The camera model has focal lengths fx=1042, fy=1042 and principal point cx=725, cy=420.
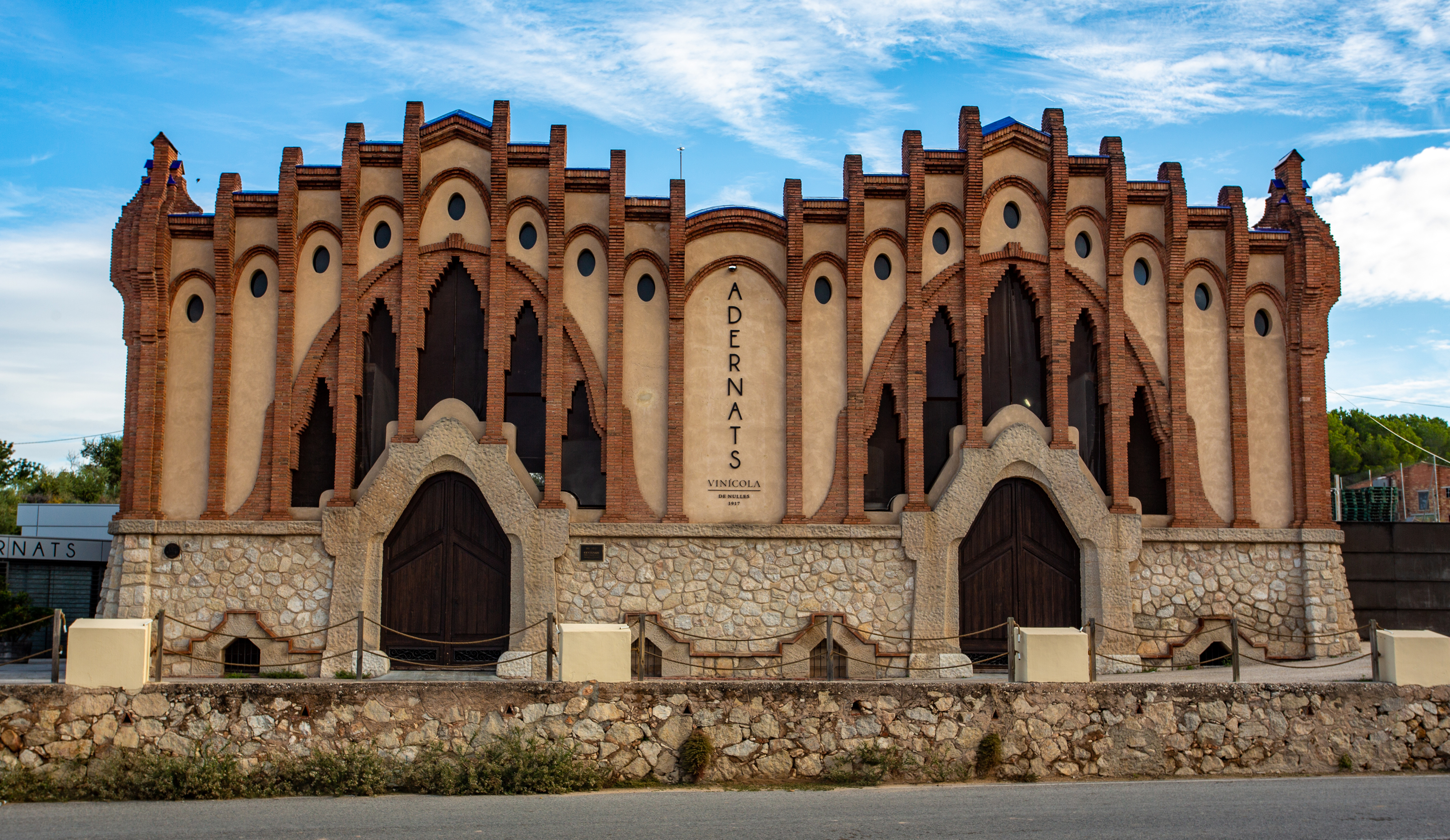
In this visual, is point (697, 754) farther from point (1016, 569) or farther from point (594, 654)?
point (1016, 569)

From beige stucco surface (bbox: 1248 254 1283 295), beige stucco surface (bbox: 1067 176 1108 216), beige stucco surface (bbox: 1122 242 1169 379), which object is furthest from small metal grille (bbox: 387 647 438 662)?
beige stucco surface (bbox: 1248 254 1283 295)

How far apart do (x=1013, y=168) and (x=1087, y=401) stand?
4390 millimetres

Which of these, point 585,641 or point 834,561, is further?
point 834,561

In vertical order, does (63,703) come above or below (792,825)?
above

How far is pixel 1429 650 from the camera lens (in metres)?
13.4

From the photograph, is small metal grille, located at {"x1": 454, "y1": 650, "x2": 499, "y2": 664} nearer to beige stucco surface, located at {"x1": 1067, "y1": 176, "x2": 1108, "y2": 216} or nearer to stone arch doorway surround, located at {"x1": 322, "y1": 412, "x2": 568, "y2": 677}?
stone arch doorway surround, located at {"x1": 322, "y1": 412, "x2": 568, "y2": 677}

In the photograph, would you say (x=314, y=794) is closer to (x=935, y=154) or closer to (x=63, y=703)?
(x=63, y=703)

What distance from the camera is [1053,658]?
13.0m

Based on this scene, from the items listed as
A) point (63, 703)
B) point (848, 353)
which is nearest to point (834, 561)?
point (848, 353)

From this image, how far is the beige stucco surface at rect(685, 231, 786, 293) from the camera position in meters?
18.2

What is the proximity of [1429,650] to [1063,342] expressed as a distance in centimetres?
725

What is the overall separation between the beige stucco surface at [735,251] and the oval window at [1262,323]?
8.69 metres

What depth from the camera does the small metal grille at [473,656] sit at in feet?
56.1

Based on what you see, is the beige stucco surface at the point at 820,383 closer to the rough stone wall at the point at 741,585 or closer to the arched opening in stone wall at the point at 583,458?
the rough stone wall at the point at 741,585
